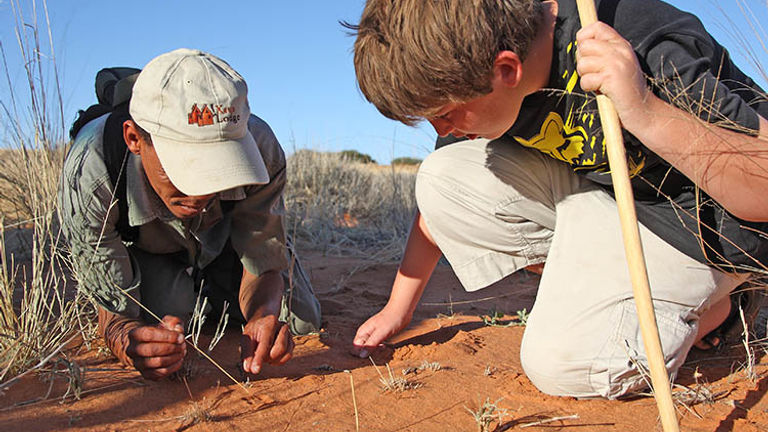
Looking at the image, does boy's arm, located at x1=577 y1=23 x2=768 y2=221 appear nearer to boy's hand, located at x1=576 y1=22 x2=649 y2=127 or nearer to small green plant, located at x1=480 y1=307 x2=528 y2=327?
boy's hand, located at x1=576 y1=22 x2=649 y2=127

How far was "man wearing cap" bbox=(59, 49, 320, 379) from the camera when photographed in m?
1.96

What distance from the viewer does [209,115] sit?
1963 mm

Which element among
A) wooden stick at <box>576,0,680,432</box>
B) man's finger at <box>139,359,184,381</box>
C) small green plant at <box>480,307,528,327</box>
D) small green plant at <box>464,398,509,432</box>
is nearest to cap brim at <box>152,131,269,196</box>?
man's finger at <box>139,359,184,381</box>

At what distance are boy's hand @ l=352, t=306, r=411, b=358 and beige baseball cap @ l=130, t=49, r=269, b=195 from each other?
77cm

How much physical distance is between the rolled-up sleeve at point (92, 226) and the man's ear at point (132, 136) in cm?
13

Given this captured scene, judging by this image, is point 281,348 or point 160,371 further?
point 281,348

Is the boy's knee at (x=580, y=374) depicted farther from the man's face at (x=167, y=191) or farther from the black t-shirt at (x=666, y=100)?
the man's face at (x=167, y=191)

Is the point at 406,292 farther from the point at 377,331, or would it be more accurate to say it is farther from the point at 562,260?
the point at 562,260

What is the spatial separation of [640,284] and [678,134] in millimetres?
444

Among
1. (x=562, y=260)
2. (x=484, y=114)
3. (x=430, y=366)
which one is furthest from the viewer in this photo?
(x=430, y=366)

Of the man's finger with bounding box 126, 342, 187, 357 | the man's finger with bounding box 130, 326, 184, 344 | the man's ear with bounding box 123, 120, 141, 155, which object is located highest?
the man's ear with bounding box 123, 120, 141, 155

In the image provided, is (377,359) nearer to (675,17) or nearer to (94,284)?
(94,284)

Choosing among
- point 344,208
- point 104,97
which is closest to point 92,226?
point 104,97

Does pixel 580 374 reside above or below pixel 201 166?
below
